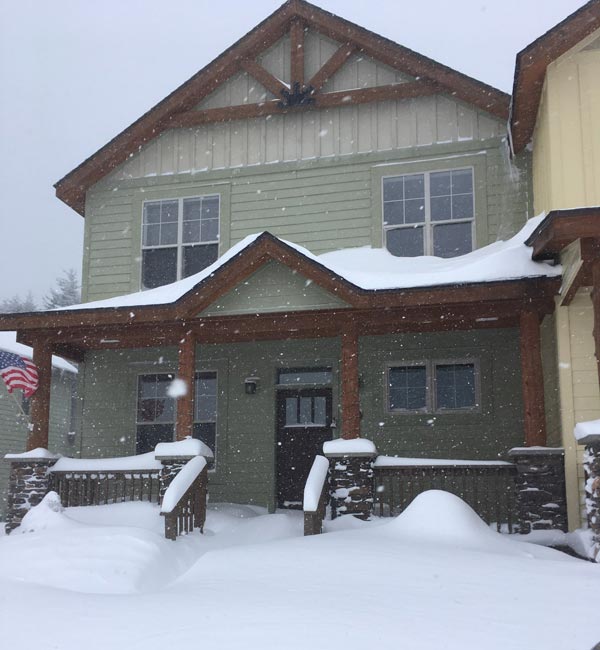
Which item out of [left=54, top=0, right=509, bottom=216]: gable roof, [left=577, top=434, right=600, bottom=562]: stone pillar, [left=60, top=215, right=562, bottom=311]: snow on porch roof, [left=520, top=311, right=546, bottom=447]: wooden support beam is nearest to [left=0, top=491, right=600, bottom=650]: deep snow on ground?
[left=577, top=434, right=600, bottom=562]: stone pillar

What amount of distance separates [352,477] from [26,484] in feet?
15.3

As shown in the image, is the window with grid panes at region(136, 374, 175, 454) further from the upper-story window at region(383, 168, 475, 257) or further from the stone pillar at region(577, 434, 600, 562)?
the stone pillar at region(577, 434, 600, 562)

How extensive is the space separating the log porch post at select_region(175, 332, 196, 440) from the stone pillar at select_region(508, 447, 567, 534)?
4309mm

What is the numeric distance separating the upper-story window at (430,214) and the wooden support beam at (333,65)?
200cm

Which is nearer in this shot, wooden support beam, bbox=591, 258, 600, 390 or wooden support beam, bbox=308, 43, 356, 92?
wooden support beam, bbox=591, 258, 600, 390

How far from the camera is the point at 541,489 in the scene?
909 centimetres

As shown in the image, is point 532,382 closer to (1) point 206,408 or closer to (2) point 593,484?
(2) point 593,484

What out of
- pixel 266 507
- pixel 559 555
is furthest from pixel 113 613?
pixel 266 507

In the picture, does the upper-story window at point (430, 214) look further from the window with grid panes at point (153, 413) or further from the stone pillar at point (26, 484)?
the stone pillar at point (26, 484)

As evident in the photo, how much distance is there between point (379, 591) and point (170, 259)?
879 cm

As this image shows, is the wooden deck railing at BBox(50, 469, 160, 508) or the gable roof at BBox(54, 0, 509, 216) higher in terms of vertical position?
the gable roof at BBox(54, 0, 509, 216)

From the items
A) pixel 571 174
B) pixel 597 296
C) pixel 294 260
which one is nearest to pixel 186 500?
pixel 294 260

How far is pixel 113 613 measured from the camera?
5664 millimetres

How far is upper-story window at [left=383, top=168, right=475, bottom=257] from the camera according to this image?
12430 mm
